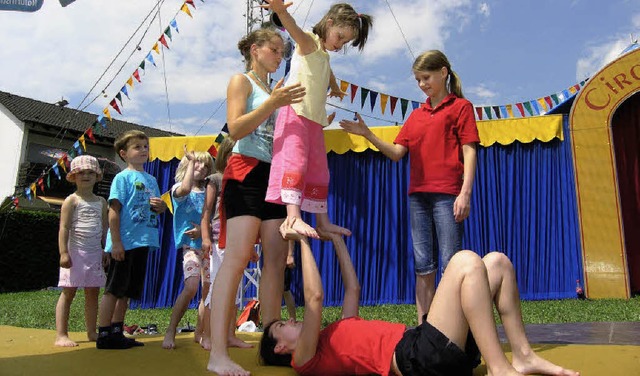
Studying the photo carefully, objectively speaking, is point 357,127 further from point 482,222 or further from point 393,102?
point 482,222

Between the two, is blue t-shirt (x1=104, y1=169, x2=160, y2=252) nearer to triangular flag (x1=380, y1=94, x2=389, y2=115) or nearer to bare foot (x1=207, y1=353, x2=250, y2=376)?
bare foot (x1=207, y1=353, x2=250, y2=376)

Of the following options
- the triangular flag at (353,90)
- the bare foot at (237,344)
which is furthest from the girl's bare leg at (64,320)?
the triangular flag at (353,90)

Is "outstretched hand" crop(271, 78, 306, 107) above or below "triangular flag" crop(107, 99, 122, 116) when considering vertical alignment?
below

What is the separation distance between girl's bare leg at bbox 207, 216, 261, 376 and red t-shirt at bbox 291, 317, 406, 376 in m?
0.35

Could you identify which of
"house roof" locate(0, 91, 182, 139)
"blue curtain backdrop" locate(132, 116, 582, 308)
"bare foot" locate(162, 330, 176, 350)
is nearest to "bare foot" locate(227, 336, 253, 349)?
"bare foot" locate(162, 330, 176, 350)

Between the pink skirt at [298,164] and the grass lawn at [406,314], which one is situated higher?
the pink skirt at [298,164]

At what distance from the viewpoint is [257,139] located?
2152mm

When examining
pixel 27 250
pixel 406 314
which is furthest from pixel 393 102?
pixel 27 250

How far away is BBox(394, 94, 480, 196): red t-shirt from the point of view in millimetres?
2361

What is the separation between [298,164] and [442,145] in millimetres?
879

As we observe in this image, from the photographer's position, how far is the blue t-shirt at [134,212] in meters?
2.90

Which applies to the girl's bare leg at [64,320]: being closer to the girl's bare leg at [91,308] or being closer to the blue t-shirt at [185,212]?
the girl's bare leg at [91,308]

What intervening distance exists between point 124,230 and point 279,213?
4.26 ft

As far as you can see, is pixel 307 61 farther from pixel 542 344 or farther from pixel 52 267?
pixel 52 267
